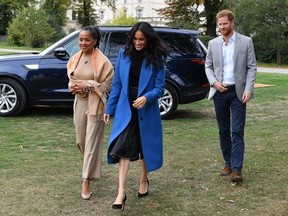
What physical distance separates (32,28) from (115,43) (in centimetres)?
4085

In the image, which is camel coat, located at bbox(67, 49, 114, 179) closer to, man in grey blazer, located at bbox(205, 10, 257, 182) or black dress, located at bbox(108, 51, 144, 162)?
black dress, located at bbox(108, 51, 144, 162)

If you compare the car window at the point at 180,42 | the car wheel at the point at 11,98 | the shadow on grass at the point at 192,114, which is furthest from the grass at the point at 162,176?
the car window at the point at 180,42

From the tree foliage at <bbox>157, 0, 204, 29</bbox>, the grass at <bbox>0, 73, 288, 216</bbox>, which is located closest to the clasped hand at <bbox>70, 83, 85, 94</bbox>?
the grass at <bbox>0, 73, 288, 216</bbox>

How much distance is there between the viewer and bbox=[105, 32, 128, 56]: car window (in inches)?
370

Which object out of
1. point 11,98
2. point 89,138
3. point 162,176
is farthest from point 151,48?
point 11,98

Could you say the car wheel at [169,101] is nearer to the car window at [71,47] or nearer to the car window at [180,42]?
the car window at [180,42]

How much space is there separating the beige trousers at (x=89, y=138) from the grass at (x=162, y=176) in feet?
0.93

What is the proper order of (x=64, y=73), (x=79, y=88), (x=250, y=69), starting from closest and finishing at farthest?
(x=79, y=88), (x=250, y=69), (x=64, y=73)

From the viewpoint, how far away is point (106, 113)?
4.63m

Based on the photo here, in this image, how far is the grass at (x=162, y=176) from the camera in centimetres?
457

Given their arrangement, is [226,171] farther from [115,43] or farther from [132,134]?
[115,43]

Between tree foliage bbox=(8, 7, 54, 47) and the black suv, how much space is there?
3952cm

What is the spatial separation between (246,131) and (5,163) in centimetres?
430

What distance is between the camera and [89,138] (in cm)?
477
